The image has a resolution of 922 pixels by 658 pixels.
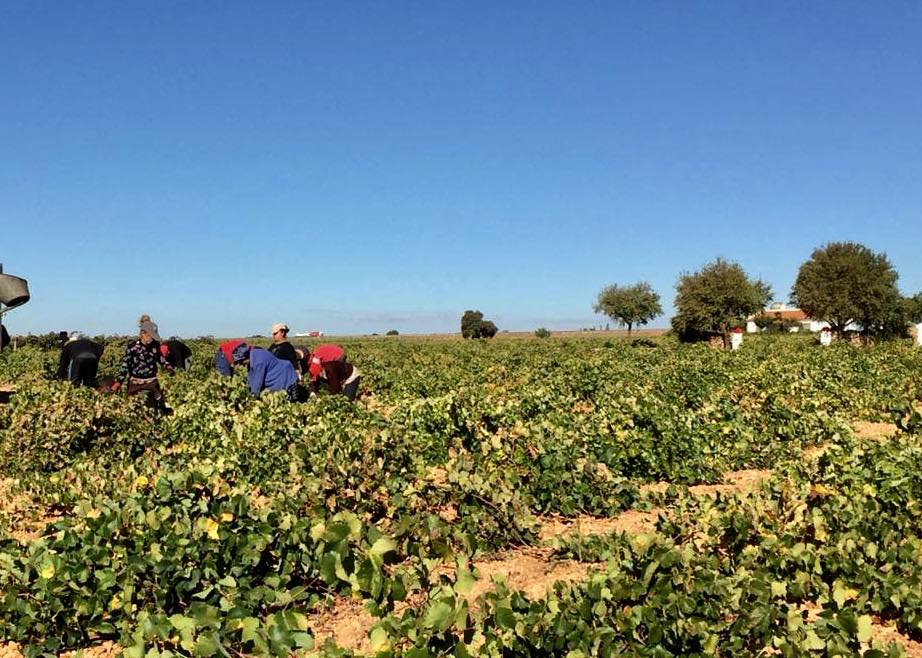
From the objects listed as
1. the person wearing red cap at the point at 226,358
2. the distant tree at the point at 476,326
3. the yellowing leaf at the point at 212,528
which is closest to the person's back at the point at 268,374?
the person wearing red cap at the point at 226,358

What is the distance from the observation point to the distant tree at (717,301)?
164ft

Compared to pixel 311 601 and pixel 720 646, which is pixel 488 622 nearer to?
pixel 720 646

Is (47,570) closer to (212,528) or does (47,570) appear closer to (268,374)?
(212,528)

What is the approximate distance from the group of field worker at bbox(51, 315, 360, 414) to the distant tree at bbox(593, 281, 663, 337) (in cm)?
6767

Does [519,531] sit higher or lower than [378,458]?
lower

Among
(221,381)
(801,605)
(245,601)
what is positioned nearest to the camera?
(245,601)

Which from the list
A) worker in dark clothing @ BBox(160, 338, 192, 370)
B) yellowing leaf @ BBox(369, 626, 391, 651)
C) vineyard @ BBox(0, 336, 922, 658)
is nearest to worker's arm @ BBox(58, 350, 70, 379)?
worker in dark clothing @ BBox(160, 338, 192, 370)

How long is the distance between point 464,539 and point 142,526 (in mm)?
1840

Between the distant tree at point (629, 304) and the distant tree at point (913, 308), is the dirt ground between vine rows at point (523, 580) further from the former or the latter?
the distant tree at point (629, 304)

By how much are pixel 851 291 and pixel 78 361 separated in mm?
48149

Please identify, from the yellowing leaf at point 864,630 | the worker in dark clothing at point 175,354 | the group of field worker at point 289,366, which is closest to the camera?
the yellowing leaf at point 864,630

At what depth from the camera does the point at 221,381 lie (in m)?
9.82

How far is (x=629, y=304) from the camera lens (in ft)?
253

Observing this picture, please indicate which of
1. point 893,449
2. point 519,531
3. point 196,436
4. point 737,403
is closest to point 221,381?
point 196,436
